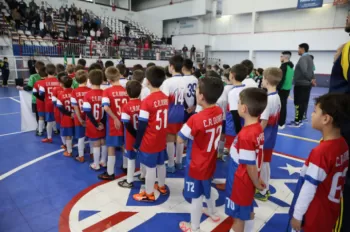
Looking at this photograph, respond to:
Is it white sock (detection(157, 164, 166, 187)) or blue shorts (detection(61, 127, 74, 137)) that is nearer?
white sock (detection(157, 164, 166, 187))

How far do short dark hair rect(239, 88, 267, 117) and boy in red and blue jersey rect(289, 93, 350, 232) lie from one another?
426mm

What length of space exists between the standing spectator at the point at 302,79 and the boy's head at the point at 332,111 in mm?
6205

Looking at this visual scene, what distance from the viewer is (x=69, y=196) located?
11.0 feet

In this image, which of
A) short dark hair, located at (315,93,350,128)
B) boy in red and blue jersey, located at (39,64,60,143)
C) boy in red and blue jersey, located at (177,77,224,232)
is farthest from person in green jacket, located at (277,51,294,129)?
boy in red and blue jersey, located at (39,64,60,143)

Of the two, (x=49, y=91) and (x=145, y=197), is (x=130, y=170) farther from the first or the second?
(x=49, y=91)

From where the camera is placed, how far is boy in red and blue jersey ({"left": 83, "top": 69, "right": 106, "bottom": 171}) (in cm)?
385

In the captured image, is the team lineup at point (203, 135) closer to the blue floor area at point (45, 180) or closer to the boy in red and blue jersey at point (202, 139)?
the boy in red and blue jersey at point (202, 139)

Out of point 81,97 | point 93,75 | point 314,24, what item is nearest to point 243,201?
point 93,75

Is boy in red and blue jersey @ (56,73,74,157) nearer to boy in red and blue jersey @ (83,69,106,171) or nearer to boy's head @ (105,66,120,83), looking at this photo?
boy in red and blue jersey @ (83,69,106,171)

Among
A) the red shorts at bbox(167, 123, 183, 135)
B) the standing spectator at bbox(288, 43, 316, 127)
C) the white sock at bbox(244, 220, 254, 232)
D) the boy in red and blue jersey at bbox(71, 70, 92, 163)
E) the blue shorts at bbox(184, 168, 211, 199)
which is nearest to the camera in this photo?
the white sock at bbox(244, 220, 254, 232)

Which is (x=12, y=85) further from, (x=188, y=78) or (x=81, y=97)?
(x=188, y=78)

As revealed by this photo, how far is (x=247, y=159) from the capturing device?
1.98 meters

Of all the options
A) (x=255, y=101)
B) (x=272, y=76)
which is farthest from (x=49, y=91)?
(x=255, y=101)

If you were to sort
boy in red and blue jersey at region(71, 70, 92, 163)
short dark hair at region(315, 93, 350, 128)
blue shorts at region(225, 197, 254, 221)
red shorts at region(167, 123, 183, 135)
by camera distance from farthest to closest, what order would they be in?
boy in red and blue jersey at region(71, 70, 92, 163), red shorts at region(167, 123, 183, 135), blue shorts at region(225, 197, 254, 221), short dark hair at region(315, 93, 350, 128)
